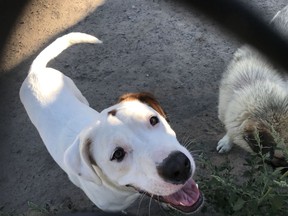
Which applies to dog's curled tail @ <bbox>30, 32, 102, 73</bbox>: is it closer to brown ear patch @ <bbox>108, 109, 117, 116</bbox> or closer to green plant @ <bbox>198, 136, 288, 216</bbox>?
brown ear patch @ <bbox>108, 109, 117, 116</bbox>

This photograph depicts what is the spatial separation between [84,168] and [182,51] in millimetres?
1808

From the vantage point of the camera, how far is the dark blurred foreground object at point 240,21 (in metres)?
0.49

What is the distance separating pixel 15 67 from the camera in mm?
3713

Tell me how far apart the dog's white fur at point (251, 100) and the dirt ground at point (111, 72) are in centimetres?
22

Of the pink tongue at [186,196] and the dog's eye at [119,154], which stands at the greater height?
the dog's eye at [119,154]

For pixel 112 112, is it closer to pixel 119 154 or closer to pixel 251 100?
pixel 119 154

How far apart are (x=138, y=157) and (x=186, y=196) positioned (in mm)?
335

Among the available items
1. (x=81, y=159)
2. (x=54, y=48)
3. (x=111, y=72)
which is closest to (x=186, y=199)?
(x=81, y=159)

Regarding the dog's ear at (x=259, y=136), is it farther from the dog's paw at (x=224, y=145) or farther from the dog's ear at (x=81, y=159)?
the dog's ear at (x=81, y=159)

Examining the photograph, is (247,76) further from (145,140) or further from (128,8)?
(128,8)

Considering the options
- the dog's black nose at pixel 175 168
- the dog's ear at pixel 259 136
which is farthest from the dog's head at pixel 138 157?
the dog's ear at pixel 259 136

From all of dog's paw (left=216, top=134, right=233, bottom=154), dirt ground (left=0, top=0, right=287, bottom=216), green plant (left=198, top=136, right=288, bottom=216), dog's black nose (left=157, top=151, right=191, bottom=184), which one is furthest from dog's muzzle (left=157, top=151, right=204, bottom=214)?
dog's paw (left=216, top=134, right=233, bottom=154)

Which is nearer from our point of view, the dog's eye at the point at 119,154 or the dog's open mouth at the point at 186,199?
the dog's eye at the point at 119,154

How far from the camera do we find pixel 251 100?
8.15ft
